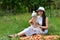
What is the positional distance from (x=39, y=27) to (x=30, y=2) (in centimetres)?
593

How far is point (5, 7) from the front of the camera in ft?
52.7

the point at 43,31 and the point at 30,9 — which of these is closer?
the point at 43,31

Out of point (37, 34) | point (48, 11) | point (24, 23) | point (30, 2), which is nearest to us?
point (37, 34)

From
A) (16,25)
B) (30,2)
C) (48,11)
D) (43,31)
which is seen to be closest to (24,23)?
(16,25)

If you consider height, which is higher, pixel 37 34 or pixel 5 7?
pixel 5 7

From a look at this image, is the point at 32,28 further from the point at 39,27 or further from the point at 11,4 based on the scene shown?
the point at 11,4

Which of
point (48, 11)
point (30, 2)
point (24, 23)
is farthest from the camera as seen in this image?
point (30, 2)

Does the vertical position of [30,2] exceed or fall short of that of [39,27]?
it exceeds it

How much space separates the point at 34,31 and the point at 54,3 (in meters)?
6.64

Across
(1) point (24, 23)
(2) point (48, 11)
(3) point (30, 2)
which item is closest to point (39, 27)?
(1) point (24, 23)

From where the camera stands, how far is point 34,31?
9367 millimetres

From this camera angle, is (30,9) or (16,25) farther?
(30,9)

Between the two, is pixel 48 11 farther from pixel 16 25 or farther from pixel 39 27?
pixel 39 27

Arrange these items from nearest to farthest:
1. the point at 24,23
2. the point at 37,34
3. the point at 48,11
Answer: the point at 37,34 → the point at 24,23 → the point at 48,11
